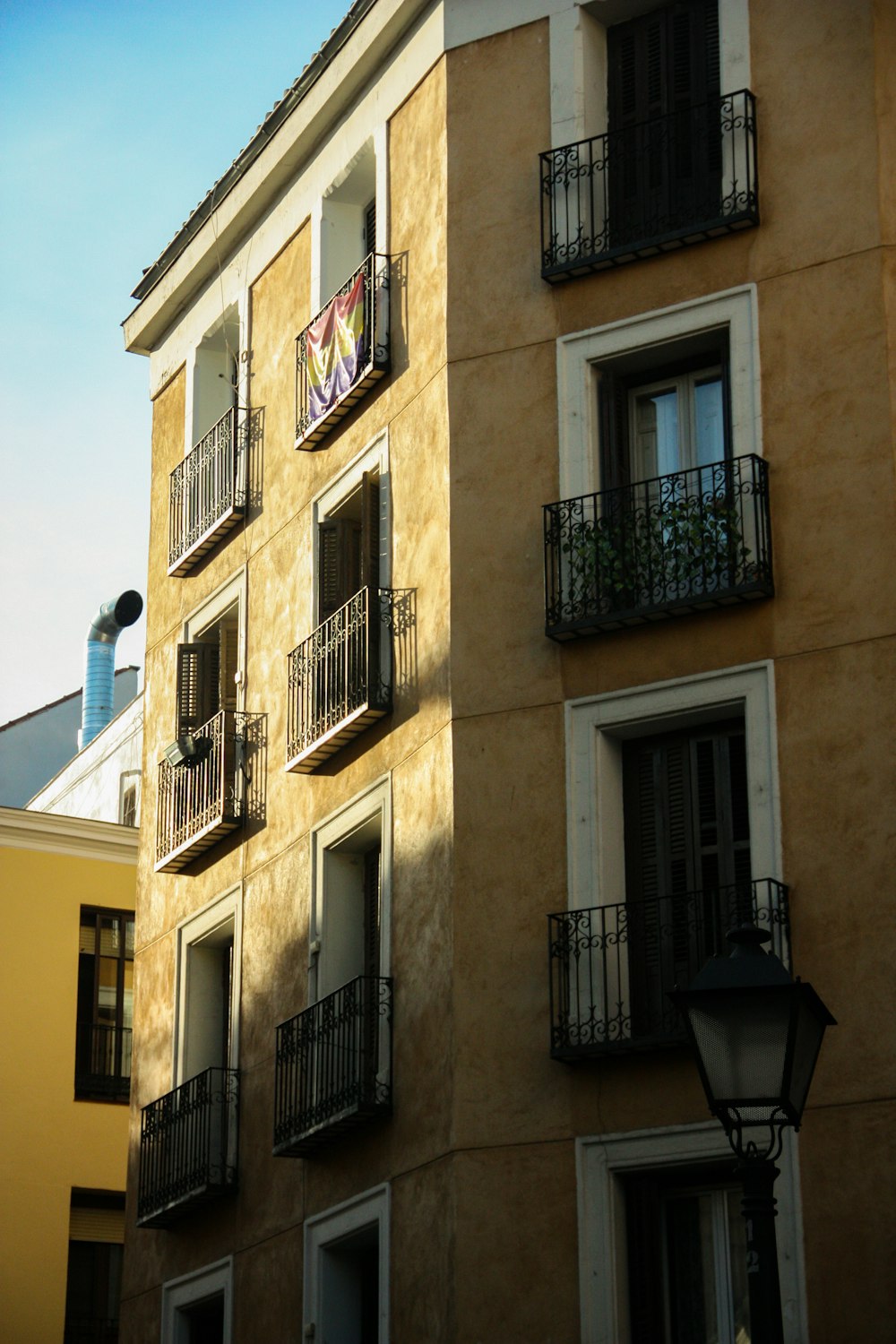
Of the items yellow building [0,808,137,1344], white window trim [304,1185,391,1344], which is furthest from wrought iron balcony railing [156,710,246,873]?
yellow building [0,808,137,1344]

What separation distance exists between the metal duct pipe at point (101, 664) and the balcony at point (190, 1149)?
21.5m

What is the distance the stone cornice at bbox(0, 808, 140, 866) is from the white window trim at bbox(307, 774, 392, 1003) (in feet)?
34.7

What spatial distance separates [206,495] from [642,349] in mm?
7229

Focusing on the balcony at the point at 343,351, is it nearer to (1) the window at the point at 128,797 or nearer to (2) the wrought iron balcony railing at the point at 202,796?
(2) the wrought iron balcony railing at the point at 202,796

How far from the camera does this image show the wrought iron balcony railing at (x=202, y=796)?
81.0 ft

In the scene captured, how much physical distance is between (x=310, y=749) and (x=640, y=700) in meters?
3.95

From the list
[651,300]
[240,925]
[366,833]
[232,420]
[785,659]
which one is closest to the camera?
[785,659]

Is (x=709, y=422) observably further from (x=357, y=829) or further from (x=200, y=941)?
(x=200, y=941)

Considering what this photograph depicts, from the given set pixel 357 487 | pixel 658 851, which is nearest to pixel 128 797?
pixel 357 487

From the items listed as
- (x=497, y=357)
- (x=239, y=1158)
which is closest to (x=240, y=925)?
(x=239, y=1158)

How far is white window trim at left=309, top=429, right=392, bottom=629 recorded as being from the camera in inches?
897

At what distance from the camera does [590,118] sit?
22.1m

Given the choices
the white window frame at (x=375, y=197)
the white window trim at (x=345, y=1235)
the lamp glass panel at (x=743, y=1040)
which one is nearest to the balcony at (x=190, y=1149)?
the white window trim at (x=345, y=1235)

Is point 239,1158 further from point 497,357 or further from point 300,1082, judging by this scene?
point 497,357
